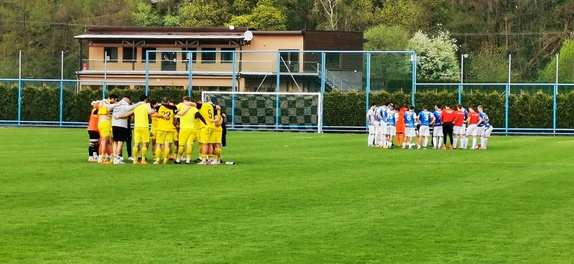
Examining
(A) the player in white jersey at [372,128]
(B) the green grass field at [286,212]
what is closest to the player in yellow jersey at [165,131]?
(B) the green grass field at [286,212]

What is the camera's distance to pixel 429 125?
39.1 meters

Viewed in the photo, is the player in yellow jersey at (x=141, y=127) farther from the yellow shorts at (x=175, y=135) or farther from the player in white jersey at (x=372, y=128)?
the player in white jersey at (x=372, y=128)

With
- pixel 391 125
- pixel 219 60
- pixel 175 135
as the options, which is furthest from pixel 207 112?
pixel 219 60

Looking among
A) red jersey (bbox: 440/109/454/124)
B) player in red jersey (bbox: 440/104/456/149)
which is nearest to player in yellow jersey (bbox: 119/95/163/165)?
player in red jersey (bbox: 440/104/456/149)

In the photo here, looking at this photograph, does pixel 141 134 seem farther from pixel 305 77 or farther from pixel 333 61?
pixel 333 61

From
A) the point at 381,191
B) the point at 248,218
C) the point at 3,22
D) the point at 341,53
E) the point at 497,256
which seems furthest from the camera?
the point at 3,22

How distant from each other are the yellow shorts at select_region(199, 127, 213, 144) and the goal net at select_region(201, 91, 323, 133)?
27.3 m

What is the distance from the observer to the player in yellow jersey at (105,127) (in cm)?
2648

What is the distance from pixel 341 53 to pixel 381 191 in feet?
125

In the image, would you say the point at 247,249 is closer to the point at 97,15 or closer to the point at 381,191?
the point at 381,191

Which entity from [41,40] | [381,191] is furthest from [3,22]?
[381,191]

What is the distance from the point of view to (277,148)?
35.3m

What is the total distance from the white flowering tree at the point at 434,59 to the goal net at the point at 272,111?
88.2ft

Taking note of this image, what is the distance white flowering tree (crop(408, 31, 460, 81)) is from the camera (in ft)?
262
